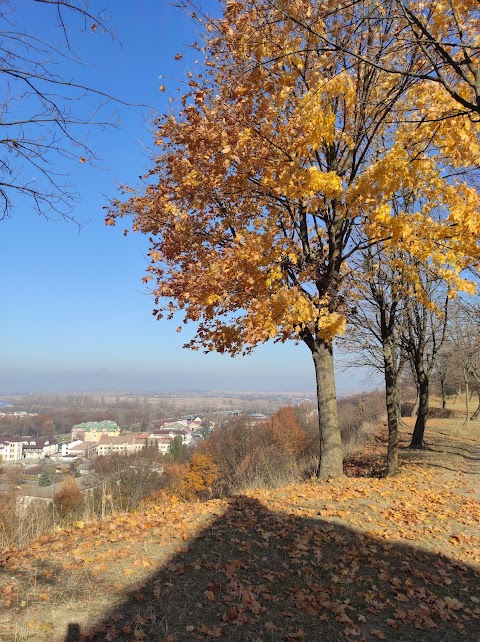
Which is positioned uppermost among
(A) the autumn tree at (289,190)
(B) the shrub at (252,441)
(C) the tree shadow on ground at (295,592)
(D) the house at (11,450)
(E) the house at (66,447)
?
(A) the autumn tree at (289,190)

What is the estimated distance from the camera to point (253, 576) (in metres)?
4.58

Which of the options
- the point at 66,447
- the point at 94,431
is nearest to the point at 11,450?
the point at 66,447

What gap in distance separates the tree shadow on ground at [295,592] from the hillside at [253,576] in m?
0.01

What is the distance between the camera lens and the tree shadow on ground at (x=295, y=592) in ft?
12.0

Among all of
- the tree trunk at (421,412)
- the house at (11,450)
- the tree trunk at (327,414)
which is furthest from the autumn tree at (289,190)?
the house at (11,450)

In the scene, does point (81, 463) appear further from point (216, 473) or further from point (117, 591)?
point (117, 591)

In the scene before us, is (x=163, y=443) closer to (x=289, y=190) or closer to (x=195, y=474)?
(x=195, y=474)

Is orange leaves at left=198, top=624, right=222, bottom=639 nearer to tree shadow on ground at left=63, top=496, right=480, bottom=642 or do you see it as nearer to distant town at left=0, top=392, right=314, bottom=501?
tree shadow on ground at left=63, top=496, right=480, bottom=642

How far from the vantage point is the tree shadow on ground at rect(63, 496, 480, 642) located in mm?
3670

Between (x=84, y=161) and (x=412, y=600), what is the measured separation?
203 inches

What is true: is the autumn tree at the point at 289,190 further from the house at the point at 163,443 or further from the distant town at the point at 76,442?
the house at the point at 163,443

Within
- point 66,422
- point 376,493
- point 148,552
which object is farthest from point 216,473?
point 66,422

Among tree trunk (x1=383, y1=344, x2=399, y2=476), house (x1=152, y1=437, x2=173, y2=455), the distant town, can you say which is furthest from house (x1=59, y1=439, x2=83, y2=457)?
tree trunk (x1=383, y1=344, x2=399, y2=476)

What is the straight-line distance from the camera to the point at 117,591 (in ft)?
13.4
